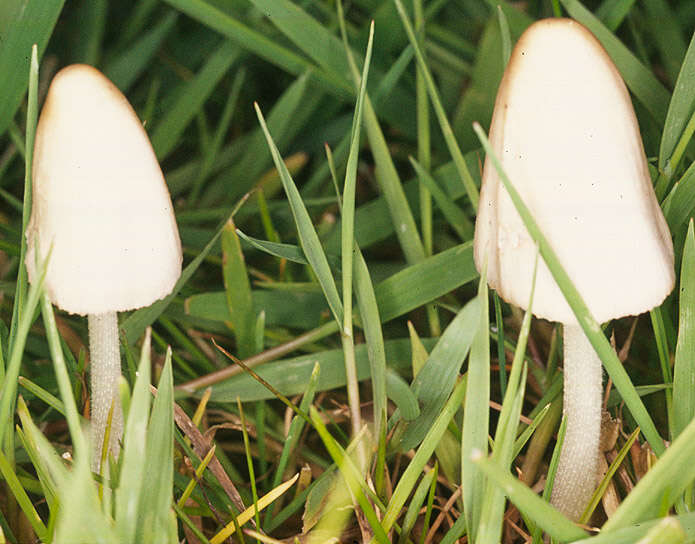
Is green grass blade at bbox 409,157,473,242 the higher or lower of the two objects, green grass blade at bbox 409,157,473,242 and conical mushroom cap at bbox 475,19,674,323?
the lower

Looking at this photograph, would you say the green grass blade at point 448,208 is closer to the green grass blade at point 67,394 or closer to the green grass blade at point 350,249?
the green grass blade at point 350,249

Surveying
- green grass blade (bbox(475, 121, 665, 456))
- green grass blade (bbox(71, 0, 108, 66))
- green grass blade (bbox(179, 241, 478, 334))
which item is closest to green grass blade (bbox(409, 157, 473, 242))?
green grass blade (bbox(179, 241, 478, 334))

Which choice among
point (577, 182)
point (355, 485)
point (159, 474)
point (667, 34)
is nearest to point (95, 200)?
point (159, 474)

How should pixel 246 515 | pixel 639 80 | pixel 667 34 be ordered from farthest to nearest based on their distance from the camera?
pixel 667 34, pixel 639 80, pixel 246 515

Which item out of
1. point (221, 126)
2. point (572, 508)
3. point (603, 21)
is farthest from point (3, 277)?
point (603, 21)

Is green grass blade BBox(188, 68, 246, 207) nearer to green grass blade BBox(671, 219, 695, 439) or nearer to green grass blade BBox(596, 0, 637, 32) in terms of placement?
green grass blade BBox(596, 0, 637, 32)

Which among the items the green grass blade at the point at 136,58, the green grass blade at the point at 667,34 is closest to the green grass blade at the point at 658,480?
the green grass blade at the point at 667,34

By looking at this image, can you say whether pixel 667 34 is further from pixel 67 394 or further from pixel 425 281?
pixel 67 394
